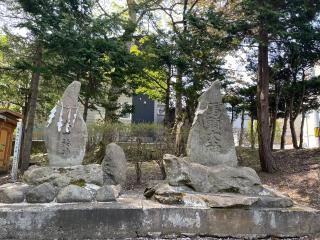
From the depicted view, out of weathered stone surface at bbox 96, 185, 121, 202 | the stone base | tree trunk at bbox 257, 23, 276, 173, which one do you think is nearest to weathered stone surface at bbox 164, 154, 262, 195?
the stone base

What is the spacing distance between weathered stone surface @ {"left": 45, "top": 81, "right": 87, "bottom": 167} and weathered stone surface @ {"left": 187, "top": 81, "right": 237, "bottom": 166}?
7.61ft

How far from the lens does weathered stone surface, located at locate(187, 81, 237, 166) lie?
669 centimetres

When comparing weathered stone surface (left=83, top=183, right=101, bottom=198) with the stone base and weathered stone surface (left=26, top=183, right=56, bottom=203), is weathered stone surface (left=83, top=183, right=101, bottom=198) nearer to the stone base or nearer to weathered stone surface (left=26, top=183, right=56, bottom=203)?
the stone base

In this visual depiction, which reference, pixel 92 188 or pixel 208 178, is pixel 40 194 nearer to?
pixel 92 188

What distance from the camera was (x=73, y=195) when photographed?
19.0 feet

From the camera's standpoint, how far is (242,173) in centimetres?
642

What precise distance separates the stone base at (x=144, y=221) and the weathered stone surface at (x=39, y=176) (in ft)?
2.60

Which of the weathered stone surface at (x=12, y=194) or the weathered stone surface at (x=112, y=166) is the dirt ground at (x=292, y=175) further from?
the weathered stone surface at (x=12, y=194)

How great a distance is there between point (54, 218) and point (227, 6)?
38.6 feet

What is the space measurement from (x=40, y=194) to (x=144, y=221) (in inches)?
72.9

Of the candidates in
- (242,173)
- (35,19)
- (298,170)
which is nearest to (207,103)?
(242,173)

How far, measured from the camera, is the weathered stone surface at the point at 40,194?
5.71 metres

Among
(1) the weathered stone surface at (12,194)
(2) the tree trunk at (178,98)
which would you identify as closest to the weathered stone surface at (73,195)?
(1) the weathered stone surface at (12,194)

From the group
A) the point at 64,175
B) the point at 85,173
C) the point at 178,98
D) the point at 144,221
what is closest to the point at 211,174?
the point at 144,221
